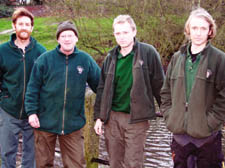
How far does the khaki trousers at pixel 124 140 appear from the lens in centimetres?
296

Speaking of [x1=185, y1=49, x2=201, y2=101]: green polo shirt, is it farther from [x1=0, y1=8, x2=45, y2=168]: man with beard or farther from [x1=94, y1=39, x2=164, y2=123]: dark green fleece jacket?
[x1=0, y1=8, x2=45, y2=168]: man with beard

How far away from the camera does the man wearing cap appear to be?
3143 millimetres

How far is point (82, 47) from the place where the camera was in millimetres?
11469

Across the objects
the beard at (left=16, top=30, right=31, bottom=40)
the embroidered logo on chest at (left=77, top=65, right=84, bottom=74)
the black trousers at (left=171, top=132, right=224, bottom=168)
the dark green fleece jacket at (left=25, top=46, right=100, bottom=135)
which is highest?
the beard at (left=16, top=30, right=31, bottom=40)

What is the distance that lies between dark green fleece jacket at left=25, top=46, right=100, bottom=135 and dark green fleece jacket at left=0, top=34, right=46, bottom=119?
0.23 metres

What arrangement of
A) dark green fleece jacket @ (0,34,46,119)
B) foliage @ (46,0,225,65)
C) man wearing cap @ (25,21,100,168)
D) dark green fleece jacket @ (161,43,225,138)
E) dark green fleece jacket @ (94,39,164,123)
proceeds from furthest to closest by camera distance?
foliage @ (46,0,225,65), dark green fleece jacket @ (0,34,46,119), man wearing cap @ (25,21,100,168), dark green fleece jacket @ (94,39,164,123), dark green fleece jacket @ (161,43,225,138)

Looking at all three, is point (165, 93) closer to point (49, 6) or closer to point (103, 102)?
point (103, 102)

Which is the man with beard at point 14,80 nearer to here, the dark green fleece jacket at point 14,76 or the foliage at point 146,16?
the dark green fleece jacket at point 14,76

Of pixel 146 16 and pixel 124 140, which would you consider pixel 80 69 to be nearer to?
pixel 124 140

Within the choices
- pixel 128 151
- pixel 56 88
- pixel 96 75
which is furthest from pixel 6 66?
pixel 128 151

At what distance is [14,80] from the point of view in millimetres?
3346

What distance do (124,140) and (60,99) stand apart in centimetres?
76

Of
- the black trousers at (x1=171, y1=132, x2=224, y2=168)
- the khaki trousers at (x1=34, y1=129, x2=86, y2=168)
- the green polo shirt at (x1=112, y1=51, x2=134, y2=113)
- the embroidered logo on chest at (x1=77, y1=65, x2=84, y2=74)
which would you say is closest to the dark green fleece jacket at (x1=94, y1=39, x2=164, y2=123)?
the green polo shirt at (x1=112, y1=51, x2=134, y2=113)

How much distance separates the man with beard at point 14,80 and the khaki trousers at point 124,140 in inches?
39.8
